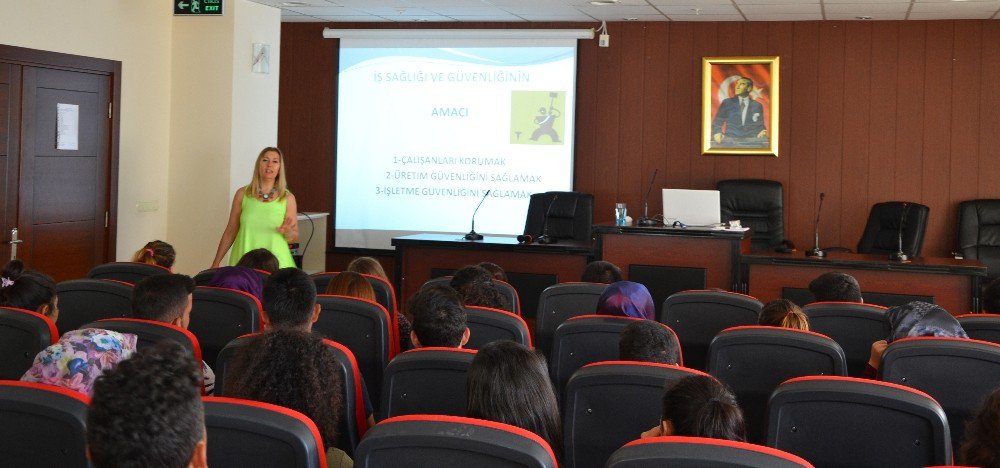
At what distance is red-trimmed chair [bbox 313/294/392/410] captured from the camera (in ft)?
12.1

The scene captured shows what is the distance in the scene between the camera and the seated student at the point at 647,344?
10.2 feet

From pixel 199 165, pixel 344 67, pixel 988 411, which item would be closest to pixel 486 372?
pixel 988 411

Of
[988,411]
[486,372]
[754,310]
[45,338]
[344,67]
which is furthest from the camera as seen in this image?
[344,67]

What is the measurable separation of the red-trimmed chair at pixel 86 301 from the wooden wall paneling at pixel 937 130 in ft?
24.1

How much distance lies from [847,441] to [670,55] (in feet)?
24.3

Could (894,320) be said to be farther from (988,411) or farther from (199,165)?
(199,165)

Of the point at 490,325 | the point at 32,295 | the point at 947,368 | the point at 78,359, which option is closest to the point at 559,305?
the point at 490,325

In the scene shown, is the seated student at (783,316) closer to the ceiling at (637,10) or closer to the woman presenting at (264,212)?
the woman presenting at (264,212)

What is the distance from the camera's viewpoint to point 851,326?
4.05m

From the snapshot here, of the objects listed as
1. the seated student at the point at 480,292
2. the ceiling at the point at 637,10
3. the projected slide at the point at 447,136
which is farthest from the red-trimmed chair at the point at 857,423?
the projected slide at the point at 447,136

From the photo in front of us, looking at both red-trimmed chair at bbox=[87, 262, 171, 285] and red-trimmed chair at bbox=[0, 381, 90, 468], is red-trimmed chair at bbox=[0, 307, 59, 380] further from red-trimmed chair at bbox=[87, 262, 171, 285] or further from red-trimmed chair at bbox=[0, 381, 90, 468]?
red-trimmed chair at bbox=[87, 262, 171, 285]

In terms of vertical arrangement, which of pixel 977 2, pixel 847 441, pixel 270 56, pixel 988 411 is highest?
pixel 977 2

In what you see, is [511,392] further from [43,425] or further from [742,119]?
[742,119]

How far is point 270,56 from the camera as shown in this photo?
27.1ft
